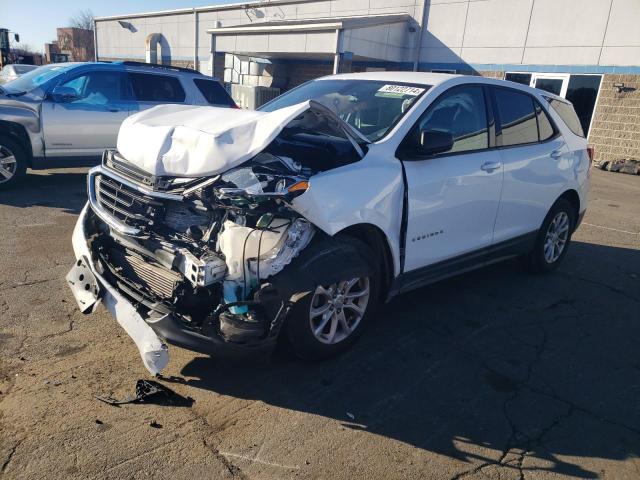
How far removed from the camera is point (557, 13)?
629 inches

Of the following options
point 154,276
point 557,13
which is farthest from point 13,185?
point 557,13

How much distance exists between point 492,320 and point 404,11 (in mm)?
18408

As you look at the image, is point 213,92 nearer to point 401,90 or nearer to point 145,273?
point 401,90

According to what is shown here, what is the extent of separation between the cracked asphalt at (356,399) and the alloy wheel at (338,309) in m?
0.23

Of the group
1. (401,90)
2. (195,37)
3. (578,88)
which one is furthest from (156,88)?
(195,37)

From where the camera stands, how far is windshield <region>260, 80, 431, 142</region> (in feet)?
13.1

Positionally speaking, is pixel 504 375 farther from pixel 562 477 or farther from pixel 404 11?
pixel 404 11

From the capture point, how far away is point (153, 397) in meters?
3.03

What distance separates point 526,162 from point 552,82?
44.8 feet

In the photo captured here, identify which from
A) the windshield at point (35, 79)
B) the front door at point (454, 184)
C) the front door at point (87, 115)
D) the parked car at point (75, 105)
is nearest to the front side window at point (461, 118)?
the front door at point (454, 184)

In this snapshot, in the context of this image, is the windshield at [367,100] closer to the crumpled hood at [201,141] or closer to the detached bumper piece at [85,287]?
the crumpled hood at [201,141]

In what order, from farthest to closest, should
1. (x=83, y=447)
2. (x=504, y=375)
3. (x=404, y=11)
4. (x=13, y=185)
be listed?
(x=404, y=11) < (x=13, y=185) < (x=504, y=375) < (x=83, y=447)

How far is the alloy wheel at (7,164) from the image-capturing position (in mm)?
7449

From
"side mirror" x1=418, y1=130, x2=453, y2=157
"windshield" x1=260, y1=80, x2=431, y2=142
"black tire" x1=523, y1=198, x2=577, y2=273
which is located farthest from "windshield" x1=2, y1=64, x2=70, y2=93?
"black tire" x1=523, y1=198, x2=577, y2=273
